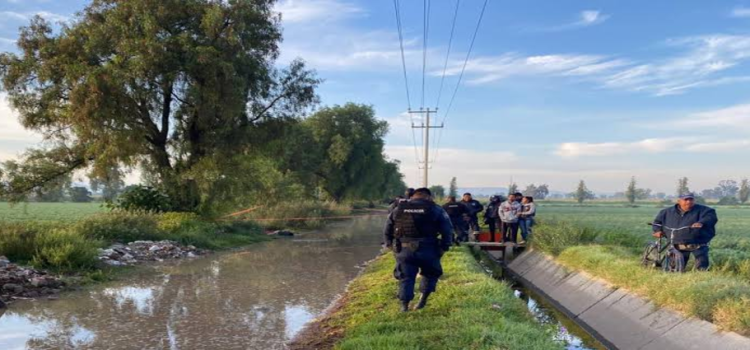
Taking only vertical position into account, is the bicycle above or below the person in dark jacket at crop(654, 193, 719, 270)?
below

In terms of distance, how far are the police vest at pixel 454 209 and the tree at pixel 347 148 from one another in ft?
119

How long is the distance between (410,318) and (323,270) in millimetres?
7426

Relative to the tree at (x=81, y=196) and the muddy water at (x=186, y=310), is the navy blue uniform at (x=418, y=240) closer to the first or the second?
the muddy water at (x=186, y=310)

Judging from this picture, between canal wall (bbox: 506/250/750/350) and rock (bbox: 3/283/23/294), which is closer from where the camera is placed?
canal wall (bbox: 506/250/750/350)

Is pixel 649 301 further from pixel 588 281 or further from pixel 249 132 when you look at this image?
pixel 249 132

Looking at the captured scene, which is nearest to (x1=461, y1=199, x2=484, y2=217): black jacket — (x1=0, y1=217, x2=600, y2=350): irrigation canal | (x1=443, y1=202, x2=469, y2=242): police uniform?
(x1=443, y1=202, x2=469, y2=242): police uniform

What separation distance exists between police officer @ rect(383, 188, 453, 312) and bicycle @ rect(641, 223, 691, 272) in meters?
4.69

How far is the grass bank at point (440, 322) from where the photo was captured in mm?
5887

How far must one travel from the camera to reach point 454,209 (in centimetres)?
1667

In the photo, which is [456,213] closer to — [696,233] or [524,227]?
[524,227]

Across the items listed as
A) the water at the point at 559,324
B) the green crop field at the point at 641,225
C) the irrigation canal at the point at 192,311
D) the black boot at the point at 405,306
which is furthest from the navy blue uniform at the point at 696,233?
the black boot at the point at 405,306

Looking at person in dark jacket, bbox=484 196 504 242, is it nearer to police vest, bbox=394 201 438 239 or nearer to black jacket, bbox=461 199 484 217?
black jacket, bbox=461 199 484 217

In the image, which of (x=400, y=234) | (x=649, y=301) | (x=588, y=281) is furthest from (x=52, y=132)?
(x=649, y=301)

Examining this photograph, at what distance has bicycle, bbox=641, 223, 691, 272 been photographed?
934cm
